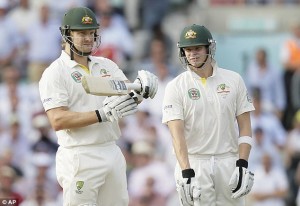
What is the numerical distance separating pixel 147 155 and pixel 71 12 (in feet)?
15.9

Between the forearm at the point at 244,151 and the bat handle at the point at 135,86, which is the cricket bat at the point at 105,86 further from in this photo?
the forearm at the point at 244,151

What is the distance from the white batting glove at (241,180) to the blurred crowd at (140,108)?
168 inches

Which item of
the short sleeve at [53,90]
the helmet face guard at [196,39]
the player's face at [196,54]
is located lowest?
the short sleeve at [53,90]

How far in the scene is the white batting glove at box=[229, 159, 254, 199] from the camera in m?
8.67

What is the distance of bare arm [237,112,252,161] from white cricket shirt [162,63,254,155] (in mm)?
87

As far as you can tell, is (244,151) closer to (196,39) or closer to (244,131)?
(244,131)

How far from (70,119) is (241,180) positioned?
1.49 m

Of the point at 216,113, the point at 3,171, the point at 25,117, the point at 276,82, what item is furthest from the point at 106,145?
the point at 276,82

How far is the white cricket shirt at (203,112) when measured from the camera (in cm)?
880

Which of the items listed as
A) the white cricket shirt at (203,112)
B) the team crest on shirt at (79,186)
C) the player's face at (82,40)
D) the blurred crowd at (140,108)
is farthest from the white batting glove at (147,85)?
the blurred crowd at (140,108)

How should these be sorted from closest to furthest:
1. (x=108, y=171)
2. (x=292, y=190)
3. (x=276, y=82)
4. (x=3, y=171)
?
(x=108, y=171), (x=3, y=171), (x=292, y=190), (x=276, y=82)

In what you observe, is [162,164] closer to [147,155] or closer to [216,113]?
[147,155]

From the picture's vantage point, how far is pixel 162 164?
43.5 ft

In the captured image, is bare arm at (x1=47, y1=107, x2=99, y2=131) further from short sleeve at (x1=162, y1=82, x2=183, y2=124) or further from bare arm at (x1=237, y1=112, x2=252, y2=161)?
bare arm at (x1=237, y1=112, x2=252, y2=161)
